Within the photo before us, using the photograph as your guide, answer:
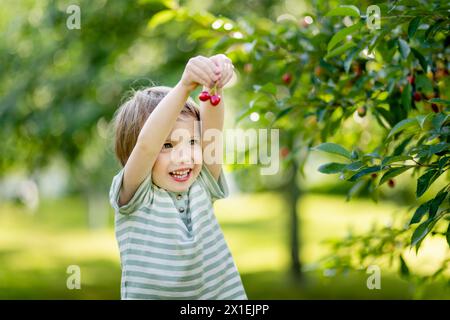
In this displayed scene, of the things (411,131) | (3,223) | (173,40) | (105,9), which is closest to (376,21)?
(411,131)

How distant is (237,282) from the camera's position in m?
1.72

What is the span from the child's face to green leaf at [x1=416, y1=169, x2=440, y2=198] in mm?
555

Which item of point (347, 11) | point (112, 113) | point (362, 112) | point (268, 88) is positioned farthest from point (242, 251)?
point (347, 11)

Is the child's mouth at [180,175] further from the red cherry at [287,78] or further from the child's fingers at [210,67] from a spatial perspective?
the red cherry at [287,78]

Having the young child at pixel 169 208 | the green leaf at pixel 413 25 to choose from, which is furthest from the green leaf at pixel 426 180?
the young child at pixel 169 208

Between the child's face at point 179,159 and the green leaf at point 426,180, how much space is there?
56 cm

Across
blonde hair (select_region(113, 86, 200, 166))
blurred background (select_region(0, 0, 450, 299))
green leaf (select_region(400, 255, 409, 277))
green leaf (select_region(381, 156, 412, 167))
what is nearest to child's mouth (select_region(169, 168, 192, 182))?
blonde hair (select_region(113, 86, 200, 166))

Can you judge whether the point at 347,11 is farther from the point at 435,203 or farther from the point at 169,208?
the point at 169,208

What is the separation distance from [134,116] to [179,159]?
190mm

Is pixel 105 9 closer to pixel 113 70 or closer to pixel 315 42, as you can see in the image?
pixel 113 70

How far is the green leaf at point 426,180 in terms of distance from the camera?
156cm

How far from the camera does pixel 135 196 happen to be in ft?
5.42

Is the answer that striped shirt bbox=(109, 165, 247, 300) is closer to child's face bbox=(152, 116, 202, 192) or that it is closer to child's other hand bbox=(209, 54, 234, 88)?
child's face bbox=(152, 116, 202, 192)

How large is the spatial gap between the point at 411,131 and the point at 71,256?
35.2ft
